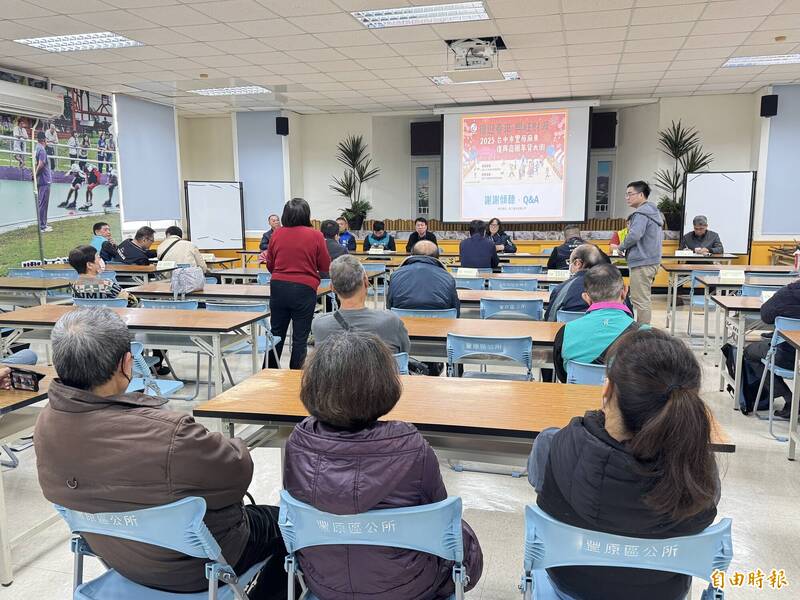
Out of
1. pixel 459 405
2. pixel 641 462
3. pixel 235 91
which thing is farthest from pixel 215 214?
pixel 641 462

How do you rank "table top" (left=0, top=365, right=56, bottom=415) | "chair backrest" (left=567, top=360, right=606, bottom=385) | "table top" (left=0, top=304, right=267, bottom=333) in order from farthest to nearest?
"table top" (left=0, top=304, right=267, bottom=333) < "chair backrest" (left=567, top=360, right=606, bottom=385) < "table top" (left=0, top=365, right=56, bottom=415)

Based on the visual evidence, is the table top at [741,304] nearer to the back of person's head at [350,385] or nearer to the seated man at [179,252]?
the back of person's head at [350,385]

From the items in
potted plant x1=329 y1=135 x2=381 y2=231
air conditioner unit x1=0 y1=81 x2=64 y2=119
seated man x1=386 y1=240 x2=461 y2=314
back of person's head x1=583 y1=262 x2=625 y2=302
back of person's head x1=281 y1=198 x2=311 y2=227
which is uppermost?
air conditioner unit x1=0 y1=81 x2=64 y2=119

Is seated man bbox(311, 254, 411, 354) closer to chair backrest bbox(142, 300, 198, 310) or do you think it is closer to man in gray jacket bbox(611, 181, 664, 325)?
chair backrest bbox(142, 300, 198, 310)

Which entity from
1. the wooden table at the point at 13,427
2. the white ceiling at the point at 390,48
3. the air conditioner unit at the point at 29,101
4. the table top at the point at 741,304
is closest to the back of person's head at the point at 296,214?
the white ceiling at the point at 390,48

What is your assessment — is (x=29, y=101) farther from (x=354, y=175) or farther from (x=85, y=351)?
(x=85, y=351)

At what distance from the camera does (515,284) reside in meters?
5.47

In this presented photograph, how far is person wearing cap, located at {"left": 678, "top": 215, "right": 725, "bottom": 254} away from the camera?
805 cm

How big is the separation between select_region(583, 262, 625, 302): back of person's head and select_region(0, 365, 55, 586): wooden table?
2.27m

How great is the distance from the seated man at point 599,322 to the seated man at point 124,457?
175 centimetres

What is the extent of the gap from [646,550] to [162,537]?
41.6 inches

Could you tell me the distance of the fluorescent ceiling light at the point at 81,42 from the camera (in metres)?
6.39

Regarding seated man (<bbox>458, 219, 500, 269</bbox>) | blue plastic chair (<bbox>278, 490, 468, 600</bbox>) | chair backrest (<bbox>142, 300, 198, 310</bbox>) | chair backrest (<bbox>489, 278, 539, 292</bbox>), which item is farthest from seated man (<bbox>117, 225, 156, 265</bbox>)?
blue plastic chair (<bbox>278, 490, 468, 600</bbox>)

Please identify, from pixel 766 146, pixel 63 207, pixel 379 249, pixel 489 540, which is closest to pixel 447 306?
pixel 489 540
